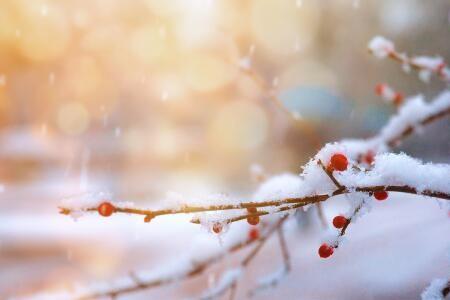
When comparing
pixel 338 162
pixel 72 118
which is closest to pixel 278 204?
pixel 338 162

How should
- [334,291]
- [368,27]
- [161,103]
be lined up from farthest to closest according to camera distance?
1. [161,103]
2. [368,27]
3. [334,291]

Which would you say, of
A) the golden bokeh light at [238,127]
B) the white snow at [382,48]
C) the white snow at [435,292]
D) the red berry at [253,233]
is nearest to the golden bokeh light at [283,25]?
the golden bokeh light at [238,127]

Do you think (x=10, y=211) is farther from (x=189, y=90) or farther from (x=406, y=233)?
(x=189, y=90)

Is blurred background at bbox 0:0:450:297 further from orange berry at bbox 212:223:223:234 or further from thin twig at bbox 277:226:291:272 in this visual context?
orange berry at bbox 212:223:223:234

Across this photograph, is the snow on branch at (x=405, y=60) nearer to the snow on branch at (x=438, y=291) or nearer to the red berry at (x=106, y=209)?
the snow on branch at (x=438, y=291)

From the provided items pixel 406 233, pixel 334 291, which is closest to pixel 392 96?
pixel 334 291
